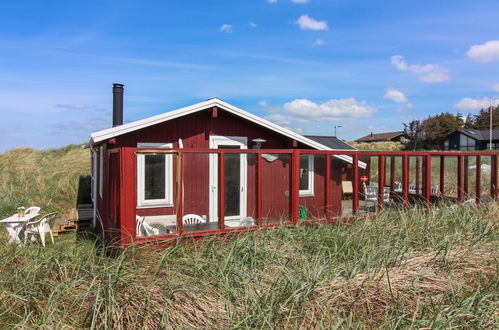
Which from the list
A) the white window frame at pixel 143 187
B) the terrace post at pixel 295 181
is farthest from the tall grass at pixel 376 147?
the terrace post at pixel 295 181

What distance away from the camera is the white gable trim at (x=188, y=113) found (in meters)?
7.16

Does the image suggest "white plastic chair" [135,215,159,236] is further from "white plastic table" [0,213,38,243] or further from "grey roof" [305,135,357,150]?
"grey roof" [305,135,357,150]

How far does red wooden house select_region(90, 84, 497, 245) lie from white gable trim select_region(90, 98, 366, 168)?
0.07 ft

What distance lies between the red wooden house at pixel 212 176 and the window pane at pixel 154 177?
0.06 feet

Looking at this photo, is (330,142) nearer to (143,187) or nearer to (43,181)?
(143,187)

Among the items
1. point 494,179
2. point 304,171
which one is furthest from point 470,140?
point 304,171

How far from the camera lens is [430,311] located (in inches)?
120

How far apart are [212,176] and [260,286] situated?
4929mm

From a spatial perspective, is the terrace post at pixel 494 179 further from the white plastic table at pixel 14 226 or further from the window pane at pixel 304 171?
the white plastic table at pixel 14 226

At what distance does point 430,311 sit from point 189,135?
6.05m

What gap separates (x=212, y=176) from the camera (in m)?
8.00

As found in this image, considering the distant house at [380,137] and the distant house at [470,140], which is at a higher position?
the distant house at [380,137]

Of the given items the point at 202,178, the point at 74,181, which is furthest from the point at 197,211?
the point at 74,181

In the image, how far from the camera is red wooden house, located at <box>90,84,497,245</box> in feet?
17.3
